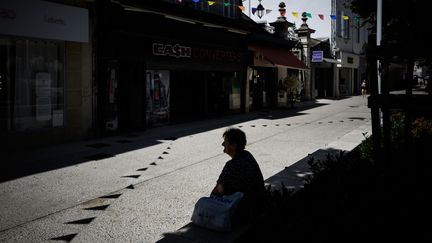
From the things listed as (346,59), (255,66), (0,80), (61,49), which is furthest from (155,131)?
(346,59)

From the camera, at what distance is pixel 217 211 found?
155 inches

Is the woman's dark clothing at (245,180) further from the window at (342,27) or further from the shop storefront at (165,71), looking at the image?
the window at (342,27)

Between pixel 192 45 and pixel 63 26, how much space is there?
6220 millimetres

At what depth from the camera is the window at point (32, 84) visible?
9.94 metres

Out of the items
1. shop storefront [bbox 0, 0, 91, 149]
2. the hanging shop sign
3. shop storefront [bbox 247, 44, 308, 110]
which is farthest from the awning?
shop storefront [bbox 0, 0, 91, 149]

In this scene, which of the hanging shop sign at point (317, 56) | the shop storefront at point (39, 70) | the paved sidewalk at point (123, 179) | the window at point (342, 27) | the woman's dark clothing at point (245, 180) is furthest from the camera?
the window at point (342, 27)

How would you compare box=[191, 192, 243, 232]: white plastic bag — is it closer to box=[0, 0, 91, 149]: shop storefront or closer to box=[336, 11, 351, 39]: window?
box=[0, 0, 91, 149]: shop storefront

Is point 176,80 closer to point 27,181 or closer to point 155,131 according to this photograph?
point 155,131

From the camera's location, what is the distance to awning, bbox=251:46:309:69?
2152 cm

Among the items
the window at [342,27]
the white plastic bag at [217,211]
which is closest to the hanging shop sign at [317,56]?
the window at [342,27]

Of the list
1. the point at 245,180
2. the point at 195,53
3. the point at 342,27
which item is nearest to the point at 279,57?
the point at 195,53

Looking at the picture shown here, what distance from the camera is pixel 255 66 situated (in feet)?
72.1

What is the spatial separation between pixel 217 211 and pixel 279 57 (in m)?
20.0

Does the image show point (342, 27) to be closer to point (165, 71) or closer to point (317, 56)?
point (317, 56)
